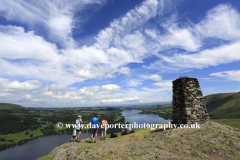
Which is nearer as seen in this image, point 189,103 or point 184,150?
point 184,150

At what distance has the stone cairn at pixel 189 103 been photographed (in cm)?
1709

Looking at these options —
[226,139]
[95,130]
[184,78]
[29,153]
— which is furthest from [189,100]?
[29,153]

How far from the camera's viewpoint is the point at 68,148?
37.5 feet

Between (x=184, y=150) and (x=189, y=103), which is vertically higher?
(x=189, y=103)

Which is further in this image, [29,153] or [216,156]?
[29,153]

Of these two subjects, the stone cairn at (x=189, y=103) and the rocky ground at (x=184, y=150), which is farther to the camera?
the stone cairn at (x=189, y=103)

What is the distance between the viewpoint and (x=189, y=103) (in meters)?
17.5

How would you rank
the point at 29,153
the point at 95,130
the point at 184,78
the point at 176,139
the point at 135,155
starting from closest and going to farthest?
the point at 135,155
the point at 176,139
the point at 95,130
the point at 184,78
the point at 29,153

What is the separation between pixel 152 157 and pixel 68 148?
27.0 feet

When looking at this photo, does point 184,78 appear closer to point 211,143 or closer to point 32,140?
point 211,143

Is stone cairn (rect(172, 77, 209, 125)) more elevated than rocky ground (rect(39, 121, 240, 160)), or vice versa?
stone cairn (rect(172, 77, 209, 125))

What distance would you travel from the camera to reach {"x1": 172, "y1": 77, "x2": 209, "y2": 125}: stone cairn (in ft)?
56.1

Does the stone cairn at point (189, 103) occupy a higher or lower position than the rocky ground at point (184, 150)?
higher

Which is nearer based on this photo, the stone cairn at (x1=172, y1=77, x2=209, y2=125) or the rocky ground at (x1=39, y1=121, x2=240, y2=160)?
the rocky ground at (x1=39, y1=121, x2=240, y2=160)
